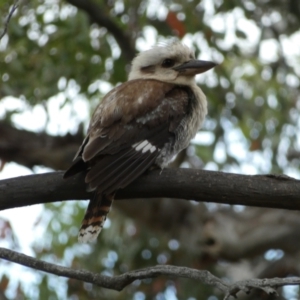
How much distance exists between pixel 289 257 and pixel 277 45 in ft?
5.24

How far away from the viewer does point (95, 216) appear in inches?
98.9

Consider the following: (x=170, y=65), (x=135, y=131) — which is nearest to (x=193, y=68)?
(x=170, y=65)

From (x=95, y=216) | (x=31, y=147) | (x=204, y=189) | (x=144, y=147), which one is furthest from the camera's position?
(x=31, y=147)

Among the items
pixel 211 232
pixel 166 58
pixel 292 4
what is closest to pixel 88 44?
pixel 166 58

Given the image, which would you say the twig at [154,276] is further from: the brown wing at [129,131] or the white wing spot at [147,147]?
the white wing spot at [147,147]

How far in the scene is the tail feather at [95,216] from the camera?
2512 mm

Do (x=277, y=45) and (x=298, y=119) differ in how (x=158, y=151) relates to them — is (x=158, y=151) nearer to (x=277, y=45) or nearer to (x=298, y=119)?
(x=277, y=45)

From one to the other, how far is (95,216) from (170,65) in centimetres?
109

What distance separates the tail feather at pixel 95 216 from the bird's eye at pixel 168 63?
3.38ft

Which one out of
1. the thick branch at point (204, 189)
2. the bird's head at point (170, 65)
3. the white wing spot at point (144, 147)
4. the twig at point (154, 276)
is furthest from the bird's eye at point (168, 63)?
the twig at point (154, 276)

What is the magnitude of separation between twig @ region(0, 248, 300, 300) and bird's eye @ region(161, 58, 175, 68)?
156 centimetres

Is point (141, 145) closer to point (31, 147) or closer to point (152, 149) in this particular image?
point (152, 149)

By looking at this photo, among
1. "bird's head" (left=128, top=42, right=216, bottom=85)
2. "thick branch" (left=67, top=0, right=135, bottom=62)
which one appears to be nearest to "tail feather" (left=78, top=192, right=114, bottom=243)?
"bird's head" (left=128, top=42, right=216, bottom=85)

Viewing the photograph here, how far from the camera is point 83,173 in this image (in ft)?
7.83
